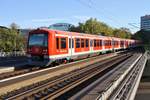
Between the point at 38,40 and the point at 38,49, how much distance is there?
0.83 m

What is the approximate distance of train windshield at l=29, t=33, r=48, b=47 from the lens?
2833cm

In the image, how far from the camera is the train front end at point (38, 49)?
92.1 ft

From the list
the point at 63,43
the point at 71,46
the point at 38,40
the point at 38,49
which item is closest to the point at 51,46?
the point at 38,49

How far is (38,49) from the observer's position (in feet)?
93.4

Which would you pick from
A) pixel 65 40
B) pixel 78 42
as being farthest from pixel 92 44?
pixel 65 40

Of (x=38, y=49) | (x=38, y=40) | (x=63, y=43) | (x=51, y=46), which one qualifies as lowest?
(x=38, y=49)

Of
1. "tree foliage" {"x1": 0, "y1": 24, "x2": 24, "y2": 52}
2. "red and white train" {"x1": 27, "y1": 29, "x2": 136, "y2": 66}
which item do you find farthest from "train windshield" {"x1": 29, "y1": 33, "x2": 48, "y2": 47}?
"tree foliage" {"x1": 0, "y1": 24, "x2": 24, "y2": 52}

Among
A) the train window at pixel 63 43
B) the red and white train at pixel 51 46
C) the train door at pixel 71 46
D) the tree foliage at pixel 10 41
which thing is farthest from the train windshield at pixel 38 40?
the tree foliage at pixel 10 41

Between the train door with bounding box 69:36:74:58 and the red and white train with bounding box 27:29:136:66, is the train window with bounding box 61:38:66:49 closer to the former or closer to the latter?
the red and white train with bounding box 27:29:136:66

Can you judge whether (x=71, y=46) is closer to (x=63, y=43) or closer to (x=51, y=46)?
(x=63, y=43)

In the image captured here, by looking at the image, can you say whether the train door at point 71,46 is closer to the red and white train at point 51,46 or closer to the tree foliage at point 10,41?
the red and white train at point 51,46

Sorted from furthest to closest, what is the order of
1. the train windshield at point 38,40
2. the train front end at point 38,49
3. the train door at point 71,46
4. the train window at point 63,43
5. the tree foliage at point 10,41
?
the tree foliage at point 10,41 < the train door at point 71,46 < the train window at point 63,43 < the train windshield at point 38,40 < the train front end at point 38,49

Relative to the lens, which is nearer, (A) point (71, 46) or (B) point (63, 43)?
(B) point (63, 43)

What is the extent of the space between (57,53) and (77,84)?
951 centimetres
